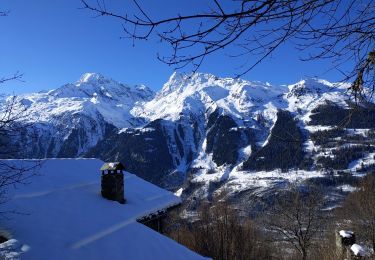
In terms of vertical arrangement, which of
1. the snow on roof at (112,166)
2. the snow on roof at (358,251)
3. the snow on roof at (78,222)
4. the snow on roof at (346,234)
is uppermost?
the snow on roof at (112,166)

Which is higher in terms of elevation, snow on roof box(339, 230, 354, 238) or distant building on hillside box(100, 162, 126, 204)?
distant building on hillside box(100, 162, 126, 204)

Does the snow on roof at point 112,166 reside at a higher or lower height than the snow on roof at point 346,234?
higher

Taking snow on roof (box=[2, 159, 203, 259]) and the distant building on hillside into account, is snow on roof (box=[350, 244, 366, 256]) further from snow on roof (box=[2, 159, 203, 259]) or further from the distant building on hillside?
the distant building on hillside

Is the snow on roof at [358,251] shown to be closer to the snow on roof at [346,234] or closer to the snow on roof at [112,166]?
the snow on roof at [346,234]

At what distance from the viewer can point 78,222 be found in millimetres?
12773

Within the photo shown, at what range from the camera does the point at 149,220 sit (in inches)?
665

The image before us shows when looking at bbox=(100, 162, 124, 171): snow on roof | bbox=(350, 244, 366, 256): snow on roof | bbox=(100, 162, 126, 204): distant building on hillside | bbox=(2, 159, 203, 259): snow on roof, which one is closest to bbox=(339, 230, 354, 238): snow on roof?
bbox=(350, 244, 366, 256): snow on roof

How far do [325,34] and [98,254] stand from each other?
9213mm

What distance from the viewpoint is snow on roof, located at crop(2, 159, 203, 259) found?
35.7 feet

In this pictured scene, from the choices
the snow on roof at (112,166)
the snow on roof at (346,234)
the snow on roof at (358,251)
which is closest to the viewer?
the snow on roof at (358,251)

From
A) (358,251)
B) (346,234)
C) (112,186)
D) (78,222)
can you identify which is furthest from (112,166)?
(358,251)

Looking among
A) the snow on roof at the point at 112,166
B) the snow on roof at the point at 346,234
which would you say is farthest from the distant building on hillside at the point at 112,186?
the snow on roof at the point at 346,234

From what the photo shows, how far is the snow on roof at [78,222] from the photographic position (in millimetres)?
10891

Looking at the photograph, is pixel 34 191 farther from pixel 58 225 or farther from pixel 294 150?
pixel 294 150
